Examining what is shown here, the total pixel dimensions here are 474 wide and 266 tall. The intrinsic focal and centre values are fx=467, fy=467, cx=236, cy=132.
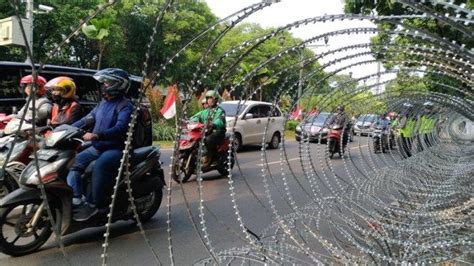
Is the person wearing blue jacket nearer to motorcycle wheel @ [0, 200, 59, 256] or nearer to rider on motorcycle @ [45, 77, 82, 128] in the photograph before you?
motorcycle wheel @ [0, 200, 59, 256]

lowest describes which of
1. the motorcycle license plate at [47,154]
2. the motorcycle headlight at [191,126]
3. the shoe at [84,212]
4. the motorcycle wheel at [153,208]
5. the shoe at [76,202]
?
the motorcycle wheel at [153,208]

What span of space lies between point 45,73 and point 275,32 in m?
7.36

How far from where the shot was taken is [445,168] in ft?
22.7

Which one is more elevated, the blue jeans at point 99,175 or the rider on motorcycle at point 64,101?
the rider on motorcycle at point 64,101

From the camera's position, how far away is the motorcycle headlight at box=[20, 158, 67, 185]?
4.38 m

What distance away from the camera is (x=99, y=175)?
4820 mm

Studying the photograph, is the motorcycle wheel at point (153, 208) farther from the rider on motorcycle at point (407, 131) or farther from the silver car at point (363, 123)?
the rider on motorcycle at point (407, 131)

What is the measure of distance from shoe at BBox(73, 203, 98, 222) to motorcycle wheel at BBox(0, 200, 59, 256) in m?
0.20

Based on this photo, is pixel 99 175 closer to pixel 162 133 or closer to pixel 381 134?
pixel 381 134

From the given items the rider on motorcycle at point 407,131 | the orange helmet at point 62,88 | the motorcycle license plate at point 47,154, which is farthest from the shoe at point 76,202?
the rider on motorcycle at point 407,131

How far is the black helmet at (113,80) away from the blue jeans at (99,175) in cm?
63

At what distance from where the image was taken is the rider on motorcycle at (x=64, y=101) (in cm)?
534

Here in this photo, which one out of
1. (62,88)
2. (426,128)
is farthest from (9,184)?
(426,128)

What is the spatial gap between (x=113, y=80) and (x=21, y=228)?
1.69 meters
